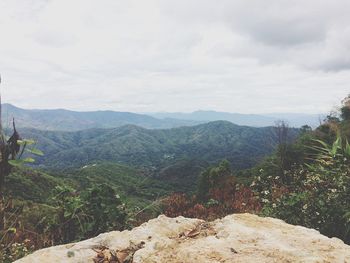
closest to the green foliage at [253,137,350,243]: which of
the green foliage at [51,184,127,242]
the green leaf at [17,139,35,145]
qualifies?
the green foliage at [51,184,127,242]

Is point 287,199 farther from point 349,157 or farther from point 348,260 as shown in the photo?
point 348,260

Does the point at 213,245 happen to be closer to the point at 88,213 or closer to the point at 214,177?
the point at 88,213

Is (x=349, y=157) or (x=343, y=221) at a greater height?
(x=349, y=157)

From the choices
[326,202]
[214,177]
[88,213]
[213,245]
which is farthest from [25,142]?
[214,177]

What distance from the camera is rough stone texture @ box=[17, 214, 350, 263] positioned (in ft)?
13.8

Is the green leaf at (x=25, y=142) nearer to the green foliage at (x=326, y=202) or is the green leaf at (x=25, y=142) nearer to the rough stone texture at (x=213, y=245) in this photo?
the rough stone texture at (x=213, y=245)

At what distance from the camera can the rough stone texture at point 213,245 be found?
13.8ft

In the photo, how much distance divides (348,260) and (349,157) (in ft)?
13.2

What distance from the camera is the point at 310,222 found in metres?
7.39

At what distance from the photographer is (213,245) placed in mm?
4520

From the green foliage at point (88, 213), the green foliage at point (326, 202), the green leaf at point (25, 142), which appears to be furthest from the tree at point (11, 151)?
the green foliage at point (326, 202)

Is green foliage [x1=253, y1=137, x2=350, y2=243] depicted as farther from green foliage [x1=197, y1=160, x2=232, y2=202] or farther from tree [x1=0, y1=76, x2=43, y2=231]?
tree [x1=0, y1=76, x2=43, y2=231]

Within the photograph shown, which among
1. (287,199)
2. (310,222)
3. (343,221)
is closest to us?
(343,221)

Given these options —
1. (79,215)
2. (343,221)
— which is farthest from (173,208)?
(343,221)
